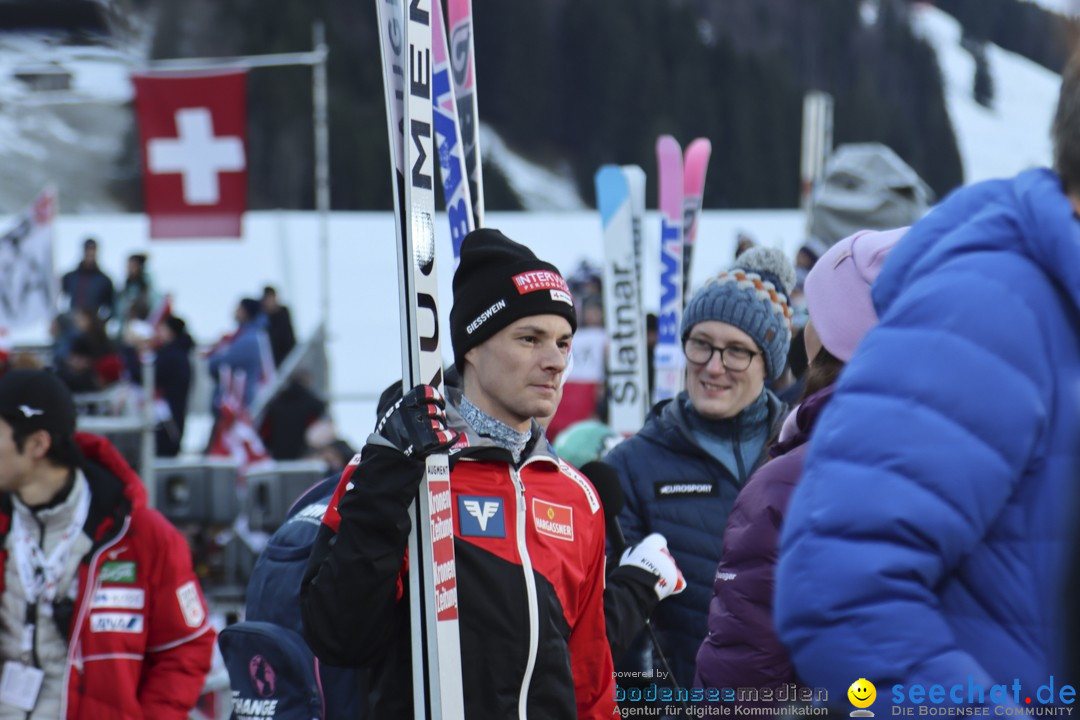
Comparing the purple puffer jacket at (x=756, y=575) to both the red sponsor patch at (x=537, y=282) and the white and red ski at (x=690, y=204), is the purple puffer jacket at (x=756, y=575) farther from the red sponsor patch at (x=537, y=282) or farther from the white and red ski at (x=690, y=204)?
the white and red ski at (x=690, y=204)

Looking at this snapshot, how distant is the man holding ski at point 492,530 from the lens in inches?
91.4

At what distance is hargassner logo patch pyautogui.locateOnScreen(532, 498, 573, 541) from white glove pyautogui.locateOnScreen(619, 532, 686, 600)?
439 millimetres

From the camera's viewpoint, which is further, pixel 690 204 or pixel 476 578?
pixel 690 204

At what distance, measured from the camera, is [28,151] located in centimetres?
6253

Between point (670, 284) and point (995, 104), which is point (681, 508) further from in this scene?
point (995, 104)

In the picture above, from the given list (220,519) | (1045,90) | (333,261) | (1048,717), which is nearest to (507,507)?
(1048,717)

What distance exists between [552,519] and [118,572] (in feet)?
4.66

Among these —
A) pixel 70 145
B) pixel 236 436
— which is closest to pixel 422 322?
pixel 236 436

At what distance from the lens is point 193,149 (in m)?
12.2

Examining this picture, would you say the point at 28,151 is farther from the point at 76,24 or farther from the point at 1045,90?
the point at 1045,90

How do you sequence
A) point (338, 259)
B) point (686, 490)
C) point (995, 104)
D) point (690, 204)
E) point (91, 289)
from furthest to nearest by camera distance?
point (995, 104)
point (338, 259)
point (91, 289)
point (690, 204)
point (686, 490)

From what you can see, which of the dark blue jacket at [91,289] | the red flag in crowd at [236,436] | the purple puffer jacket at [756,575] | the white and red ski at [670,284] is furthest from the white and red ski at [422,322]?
the dark blue jacket at [91,289]

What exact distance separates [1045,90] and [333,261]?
94.2 metres

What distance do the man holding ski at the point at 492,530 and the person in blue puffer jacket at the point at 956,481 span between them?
940 millimetres
